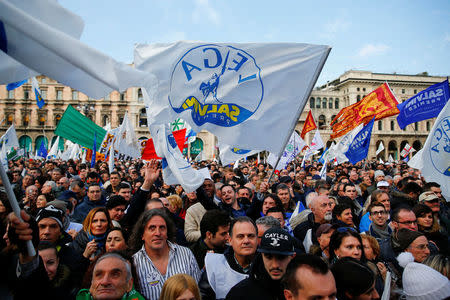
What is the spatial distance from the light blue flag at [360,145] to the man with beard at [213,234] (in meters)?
7.18

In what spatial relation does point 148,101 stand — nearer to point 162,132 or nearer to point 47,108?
point 162,132

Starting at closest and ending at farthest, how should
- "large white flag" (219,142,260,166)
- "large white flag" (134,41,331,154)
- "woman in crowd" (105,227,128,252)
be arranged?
"woman in crowd" (105,227,128,252)
"large white flag" (134,41,331,154)
"large white flag" (219,142,260,166)

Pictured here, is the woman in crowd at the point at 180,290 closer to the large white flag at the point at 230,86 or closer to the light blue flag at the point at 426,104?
the large white flag at the point at 230,86

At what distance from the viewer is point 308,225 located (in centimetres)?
435

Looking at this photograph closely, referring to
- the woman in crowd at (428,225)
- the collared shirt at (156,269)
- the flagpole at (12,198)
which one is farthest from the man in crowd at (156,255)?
the woman in crowd at (428,225)

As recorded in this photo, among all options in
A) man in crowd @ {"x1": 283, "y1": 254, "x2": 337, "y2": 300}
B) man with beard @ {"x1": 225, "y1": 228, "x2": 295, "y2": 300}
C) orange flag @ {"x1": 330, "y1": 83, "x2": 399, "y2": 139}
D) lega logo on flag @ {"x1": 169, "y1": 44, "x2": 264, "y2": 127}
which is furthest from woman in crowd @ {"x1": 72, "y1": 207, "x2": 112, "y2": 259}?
orange flag @ {"x1": 330, "y1": 83, "x2": 399, "y2": 139}

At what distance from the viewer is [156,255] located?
9.62ft

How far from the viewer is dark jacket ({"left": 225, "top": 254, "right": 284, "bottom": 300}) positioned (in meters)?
2.24

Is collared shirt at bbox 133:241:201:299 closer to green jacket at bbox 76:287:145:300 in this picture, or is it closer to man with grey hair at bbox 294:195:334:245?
green jacket at bbox 76:287:145:300

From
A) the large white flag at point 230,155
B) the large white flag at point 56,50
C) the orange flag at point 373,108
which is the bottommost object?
the large white flag at point 230,155

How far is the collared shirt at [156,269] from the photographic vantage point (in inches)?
105

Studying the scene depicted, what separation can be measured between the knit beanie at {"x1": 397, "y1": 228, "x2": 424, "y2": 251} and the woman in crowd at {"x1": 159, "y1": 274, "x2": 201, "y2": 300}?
2267mm

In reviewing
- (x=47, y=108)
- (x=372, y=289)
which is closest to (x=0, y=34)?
(x=372, y=289)

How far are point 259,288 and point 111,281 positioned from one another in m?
1.07
